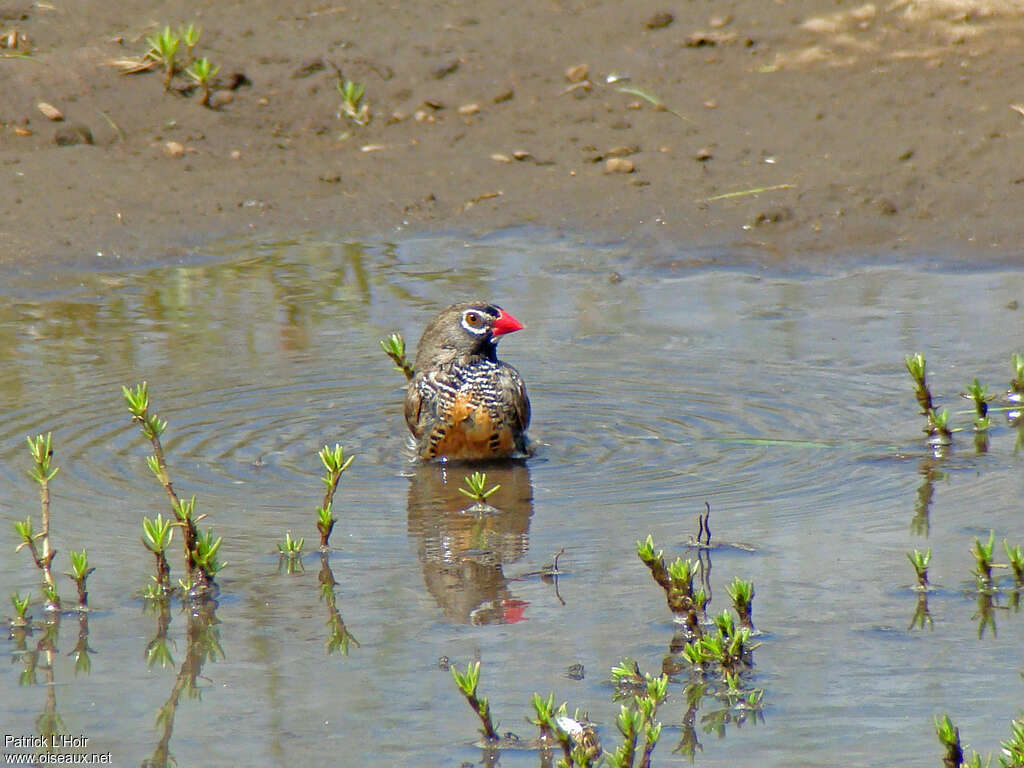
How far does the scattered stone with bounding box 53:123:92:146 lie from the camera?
12492 millimetres

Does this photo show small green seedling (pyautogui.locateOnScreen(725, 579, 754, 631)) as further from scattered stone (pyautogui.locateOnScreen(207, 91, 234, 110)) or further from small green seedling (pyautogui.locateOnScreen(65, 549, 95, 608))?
scattered stone (pyautogui.locateOnScreen(207, 91, 234, 110))

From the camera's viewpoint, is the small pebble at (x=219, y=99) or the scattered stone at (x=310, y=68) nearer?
the small pebble at (x=219, y=99)

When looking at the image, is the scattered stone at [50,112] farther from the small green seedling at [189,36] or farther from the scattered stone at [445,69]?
the scattered stone at [445,69]

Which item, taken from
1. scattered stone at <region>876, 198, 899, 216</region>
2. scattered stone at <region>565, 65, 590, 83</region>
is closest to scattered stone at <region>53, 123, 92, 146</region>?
scattered stone at <region>565, 65, 590, 83</region>

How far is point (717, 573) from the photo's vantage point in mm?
5766

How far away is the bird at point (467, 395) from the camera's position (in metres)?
7.61

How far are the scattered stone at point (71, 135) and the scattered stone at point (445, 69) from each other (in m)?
2.72

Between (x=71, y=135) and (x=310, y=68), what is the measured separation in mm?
1971

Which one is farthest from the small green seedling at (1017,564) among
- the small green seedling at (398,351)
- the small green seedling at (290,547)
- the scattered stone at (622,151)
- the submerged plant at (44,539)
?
the scattered stone at (622,151)

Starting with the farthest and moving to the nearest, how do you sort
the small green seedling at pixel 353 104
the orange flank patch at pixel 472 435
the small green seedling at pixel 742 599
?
the small green seedling at pixel 353 104, the orange flank patch at pixel 472 435, the small green seedling at pixel 742 599

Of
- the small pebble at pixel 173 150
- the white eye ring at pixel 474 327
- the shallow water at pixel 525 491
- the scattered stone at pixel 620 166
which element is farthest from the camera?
the small pebble at pixel 173 150

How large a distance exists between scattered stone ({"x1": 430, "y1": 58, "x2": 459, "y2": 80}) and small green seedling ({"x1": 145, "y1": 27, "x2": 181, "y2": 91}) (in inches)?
79.1

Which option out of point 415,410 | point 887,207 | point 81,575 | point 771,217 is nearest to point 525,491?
point 415,410

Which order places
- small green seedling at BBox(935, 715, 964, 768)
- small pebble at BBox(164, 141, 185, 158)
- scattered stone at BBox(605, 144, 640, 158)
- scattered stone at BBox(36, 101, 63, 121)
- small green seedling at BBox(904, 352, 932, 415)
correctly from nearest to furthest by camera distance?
1. small green seedling at BBox(935, 715, 964, 768)
2. small green seedling at BBox(904, 352, 932, 415)
3. scattered stone at BBox(605, 144, 640, 158)
4. small pebble at BBox(164, 141, 185, 158)
5. scattered stone at BBox(36, 101, 63, 121)
